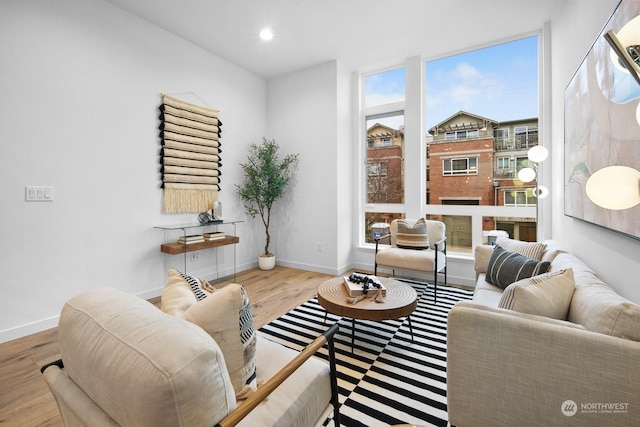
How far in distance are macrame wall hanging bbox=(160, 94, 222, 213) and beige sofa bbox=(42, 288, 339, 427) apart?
2845 mm

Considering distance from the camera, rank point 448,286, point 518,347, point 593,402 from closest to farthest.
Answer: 1. point 593,402
2. point 518,347
3. point 448,286

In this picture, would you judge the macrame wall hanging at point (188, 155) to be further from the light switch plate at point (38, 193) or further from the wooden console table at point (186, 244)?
the light switch plate at point (38, 193)

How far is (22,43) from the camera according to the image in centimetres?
244

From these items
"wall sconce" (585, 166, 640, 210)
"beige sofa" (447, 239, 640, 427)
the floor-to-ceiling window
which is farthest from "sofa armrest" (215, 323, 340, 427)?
the floor-to-ceiling window

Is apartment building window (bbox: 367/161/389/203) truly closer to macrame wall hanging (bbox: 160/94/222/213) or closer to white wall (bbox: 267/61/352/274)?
white wall (bbox: 267/61/352/274)

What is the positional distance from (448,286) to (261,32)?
152 inches

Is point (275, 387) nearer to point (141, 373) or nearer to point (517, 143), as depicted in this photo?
point (141, 373)

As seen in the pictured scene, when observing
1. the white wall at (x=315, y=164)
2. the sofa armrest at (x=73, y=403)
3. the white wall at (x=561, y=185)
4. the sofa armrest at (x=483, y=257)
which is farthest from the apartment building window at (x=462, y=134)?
the sofa armrest at (x=73, y=403)

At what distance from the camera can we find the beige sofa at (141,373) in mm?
627

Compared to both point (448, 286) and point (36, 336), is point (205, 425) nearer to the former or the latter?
point (36, 336)

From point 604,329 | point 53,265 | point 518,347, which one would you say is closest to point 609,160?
point 604,329

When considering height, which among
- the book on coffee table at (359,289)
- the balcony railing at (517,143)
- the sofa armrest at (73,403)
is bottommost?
the book on coffee table at (359,289)

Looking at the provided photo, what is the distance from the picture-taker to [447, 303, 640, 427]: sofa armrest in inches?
39.4

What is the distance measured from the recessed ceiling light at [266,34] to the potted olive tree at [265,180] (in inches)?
56.8
